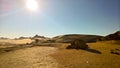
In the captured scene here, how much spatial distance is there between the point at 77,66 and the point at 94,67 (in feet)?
6.70

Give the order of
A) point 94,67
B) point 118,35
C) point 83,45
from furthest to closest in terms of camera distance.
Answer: point 118,35
point 83,45
point 94,67

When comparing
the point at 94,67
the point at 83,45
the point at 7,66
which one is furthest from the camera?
the point at 83,45

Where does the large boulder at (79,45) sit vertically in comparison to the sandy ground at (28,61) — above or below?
above

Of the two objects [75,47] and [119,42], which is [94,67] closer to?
[75,47]

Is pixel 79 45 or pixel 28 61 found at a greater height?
pixel 79 45

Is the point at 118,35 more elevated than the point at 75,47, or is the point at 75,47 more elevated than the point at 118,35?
the point at 118,35

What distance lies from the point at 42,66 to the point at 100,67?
7.12 metres

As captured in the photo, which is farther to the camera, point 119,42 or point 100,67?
point 119,42

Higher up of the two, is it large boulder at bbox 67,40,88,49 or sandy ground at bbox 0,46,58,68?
large boulder at bbox 67,40,88,49

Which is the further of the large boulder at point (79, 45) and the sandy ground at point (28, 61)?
the large boulder at point (79, 45)

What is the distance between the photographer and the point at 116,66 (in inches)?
754

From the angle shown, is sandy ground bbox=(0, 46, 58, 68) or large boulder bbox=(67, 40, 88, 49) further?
large boulder bbox=(67, 40, 88, 49)

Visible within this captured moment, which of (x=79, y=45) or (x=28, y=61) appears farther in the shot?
(x=79, y=45)

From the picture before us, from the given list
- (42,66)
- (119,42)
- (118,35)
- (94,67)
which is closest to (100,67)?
(94,67)
